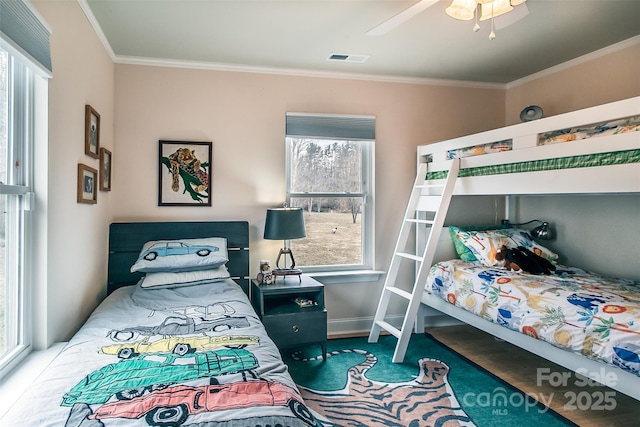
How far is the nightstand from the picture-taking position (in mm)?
3012

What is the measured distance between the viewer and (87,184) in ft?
8.32

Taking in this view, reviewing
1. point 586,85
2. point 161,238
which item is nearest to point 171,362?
point 161,238

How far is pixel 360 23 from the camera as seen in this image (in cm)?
271

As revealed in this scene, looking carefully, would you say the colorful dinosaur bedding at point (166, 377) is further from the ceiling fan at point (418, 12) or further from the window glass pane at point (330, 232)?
the ceiling fan at point (418, 12)

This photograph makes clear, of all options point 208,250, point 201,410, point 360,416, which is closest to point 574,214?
point 360,416

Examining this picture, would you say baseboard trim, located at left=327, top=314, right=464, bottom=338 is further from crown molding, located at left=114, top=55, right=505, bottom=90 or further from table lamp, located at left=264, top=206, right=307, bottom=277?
crown molding, located at left=114, top=55, right=505, bottom=90

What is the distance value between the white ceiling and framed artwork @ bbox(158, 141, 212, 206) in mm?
718

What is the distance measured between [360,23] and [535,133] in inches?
52.9

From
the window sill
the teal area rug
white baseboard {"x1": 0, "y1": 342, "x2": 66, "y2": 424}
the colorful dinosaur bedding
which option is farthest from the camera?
the window sill

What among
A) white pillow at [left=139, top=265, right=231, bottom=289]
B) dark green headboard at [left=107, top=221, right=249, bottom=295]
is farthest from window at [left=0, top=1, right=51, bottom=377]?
dark green headboard at [left=107, top=221, right=249, bottom=295]

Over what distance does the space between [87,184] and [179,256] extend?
0.78 m

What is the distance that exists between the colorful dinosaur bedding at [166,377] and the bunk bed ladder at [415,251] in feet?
4.37

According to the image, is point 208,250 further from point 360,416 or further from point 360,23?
point 360,23

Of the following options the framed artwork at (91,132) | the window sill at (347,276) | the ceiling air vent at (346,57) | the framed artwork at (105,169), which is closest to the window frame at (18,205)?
the framed artwork at (91,132)
